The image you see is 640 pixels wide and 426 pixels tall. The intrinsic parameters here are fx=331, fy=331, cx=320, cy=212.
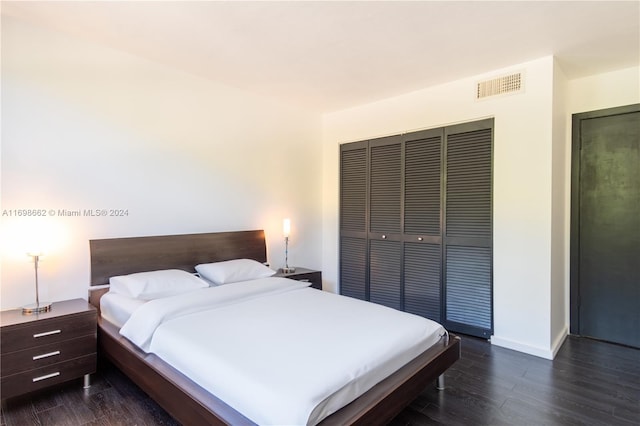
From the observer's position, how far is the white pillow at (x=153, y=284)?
2514mm

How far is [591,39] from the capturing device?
8.46 ft

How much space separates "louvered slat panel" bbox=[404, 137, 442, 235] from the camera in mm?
3596

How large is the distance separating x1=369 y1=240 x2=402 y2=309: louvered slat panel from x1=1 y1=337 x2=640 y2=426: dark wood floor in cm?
126

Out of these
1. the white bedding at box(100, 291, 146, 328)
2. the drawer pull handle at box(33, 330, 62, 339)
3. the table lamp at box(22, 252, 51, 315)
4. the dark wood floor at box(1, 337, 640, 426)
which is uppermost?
the table lamp at box(22, 252, 51, 315)

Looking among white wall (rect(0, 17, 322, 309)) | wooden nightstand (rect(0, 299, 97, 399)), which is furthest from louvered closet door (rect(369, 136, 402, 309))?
wooden nightstand (rect(0, 299, 97, 399))

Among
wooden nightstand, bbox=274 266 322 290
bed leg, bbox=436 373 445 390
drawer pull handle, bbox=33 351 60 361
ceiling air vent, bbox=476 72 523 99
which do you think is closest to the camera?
drawer pull handle, bbox=33 351 60 361

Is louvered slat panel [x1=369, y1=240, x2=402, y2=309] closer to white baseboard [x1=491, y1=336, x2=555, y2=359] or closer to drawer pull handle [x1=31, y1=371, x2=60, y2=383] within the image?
white baseboard [x1=491, y1=336, x2=555, y2=359]

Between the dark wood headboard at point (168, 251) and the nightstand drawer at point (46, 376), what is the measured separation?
2.13 feet

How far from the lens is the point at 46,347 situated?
2.14 metres

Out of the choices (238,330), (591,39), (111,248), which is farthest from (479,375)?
(111,248)

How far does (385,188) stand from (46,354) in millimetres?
3426

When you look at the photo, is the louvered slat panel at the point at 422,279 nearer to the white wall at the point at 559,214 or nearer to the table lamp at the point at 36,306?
the white wall at the point at 559,214

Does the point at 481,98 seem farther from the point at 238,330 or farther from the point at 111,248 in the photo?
the point at 111,248

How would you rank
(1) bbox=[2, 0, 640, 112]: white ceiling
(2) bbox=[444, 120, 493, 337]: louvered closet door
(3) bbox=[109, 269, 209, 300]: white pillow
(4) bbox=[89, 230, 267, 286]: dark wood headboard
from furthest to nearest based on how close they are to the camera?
(2) bbox=[444, 120, 493, 337]: louvered closet door, (4) bbox=[89, 230, 267, 286]: dark wood headboard, (3) bbox=[109, 269, 209, 300]: white pillow, (1) bbox=[2, 0, 640, 112]: white ceiling
